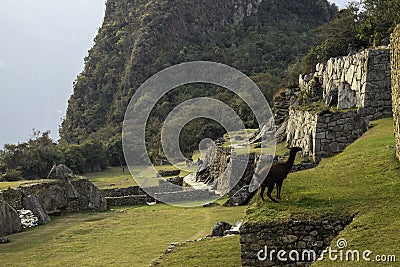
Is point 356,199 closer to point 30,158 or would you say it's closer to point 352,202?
point 352,202

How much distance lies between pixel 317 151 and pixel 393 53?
882cm

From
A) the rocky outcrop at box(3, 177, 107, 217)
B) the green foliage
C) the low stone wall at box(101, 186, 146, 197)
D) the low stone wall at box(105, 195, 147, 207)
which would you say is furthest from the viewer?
the green foliage

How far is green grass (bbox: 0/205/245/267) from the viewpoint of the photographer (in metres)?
15.3

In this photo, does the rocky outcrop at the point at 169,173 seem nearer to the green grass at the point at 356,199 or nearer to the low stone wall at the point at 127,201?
the low stone wall at the point at 127,201

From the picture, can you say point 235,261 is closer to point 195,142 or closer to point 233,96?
point 195,142

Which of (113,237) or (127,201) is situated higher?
(113,237)

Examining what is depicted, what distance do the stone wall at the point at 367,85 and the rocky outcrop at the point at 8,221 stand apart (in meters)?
13.6

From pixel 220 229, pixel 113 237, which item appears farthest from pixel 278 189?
pixel 113 237

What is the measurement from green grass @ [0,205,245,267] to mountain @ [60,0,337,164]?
46047 mm

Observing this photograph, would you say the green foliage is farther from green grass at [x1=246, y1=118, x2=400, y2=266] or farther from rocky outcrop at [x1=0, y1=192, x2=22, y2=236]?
green grass at [x1=246, y1=118, x2=400, y2=266]

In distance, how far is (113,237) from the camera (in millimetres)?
18703

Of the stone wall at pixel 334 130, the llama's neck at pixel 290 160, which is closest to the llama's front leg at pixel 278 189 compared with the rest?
the llama's neck at pixel 290 160

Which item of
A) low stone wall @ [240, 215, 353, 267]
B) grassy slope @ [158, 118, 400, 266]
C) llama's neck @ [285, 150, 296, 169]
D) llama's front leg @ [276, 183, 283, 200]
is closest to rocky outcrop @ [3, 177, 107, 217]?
grassy slope @ [158, 118, 400, 266]

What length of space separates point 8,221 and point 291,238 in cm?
1545
